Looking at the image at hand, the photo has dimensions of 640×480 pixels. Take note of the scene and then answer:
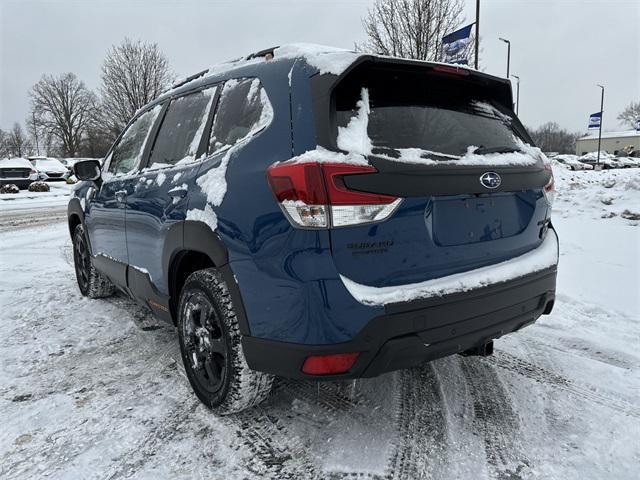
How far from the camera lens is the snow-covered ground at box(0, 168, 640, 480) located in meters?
2.19

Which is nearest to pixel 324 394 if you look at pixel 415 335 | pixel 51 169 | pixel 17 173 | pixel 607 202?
pixel 415 335

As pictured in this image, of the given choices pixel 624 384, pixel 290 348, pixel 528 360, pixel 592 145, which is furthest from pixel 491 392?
pixel 592 145

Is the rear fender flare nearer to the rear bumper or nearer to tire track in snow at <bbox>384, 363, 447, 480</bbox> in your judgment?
the rear bumper

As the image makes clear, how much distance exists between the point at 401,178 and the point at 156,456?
5.67 ft

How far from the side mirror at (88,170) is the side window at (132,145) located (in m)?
0.12

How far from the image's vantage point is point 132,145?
12.8 feet

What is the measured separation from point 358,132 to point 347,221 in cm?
41

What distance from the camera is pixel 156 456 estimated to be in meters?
2.28

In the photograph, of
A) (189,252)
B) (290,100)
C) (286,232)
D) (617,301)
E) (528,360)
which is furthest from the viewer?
(617,301)

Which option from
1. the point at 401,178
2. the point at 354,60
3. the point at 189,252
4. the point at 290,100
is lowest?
the point at 189,252

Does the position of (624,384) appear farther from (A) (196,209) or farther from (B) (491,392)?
(A) (196,209)

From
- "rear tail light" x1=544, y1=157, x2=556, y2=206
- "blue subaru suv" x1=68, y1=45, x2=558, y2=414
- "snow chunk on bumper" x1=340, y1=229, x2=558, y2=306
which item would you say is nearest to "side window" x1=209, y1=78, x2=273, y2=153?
"blue subaru suv" x1=68, y1=45, x2=558, y2=414

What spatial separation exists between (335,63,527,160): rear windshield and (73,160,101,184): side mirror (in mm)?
2986

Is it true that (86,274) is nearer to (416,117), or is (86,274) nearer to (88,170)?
(88,170)
